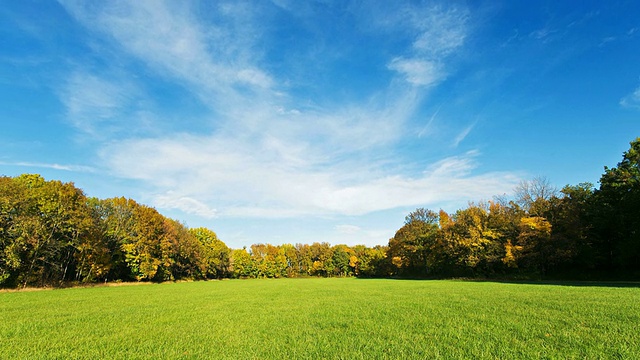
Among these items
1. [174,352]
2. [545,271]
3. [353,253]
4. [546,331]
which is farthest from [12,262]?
[353,253]

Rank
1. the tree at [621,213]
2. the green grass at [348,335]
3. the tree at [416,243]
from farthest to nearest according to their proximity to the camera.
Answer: the tree at [416,243] → the tree at [621,213] → the green grass at [348,335]

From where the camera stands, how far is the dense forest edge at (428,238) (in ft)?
130

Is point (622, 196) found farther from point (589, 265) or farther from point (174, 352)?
point (174, 352)

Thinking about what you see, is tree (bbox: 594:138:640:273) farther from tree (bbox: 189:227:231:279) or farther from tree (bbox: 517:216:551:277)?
tree (bbox: 189:227:231:279)

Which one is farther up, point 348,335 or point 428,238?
point 428,238

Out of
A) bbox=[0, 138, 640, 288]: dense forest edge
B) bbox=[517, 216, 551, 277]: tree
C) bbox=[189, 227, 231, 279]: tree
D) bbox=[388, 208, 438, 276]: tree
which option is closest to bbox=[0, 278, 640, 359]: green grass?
bbox=[0, 138, 640, 288]: dense forest edge

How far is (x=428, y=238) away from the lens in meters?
Result: 74.2

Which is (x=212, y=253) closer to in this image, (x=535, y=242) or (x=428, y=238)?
(x=428, y=238)

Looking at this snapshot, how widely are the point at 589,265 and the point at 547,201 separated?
40.2ft

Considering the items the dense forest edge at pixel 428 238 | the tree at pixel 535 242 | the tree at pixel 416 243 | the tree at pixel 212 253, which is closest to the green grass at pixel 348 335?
the dense forest edge at pixel 428 238

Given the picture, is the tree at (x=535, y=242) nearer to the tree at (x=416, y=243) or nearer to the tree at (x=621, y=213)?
the tree at (x=621, y=213)

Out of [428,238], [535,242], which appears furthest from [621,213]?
[428,238]

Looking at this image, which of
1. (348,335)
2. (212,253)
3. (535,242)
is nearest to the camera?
(348,335)

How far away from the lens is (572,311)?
13133 millimetres
